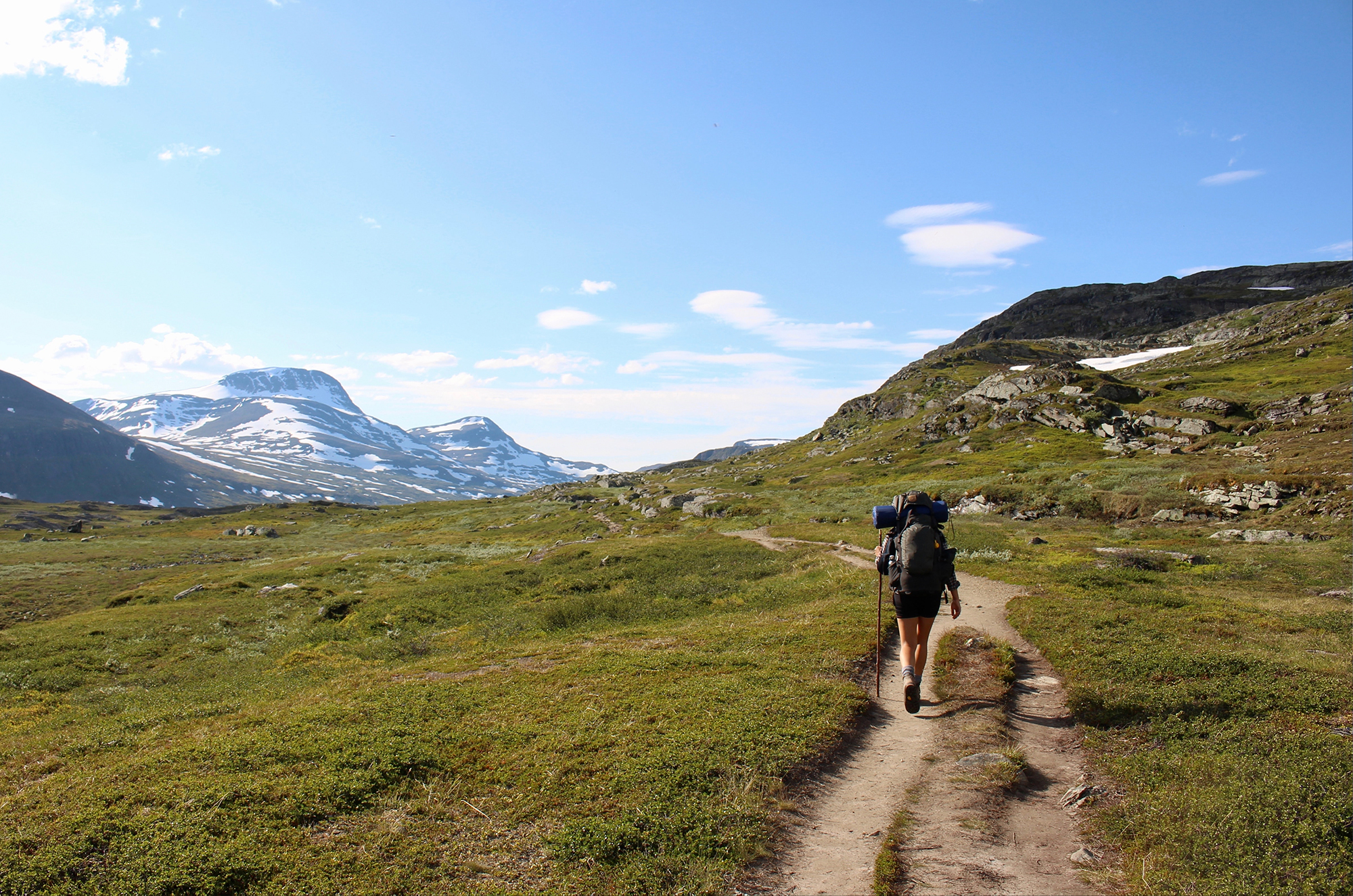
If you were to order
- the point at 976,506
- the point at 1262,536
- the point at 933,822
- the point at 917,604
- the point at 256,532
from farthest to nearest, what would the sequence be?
the point at 256,532, the point at 976,506, the point at 1262,536, the point at 917,604, the point at 933,822

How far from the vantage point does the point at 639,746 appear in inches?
449

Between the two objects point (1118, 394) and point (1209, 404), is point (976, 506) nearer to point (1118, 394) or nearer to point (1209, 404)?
point (1209, 404)

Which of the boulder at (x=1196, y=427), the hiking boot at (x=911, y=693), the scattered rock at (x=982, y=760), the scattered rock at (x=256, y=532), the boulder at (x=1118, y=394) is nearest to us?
the scattered rock at (x=982, y=760)

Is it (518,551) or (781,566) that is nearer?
(781,566)

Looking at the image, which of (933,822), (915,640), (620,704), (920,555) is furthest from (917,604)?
(620,704)

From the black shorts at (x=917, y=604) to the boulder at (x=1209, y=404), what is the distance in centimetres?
10127

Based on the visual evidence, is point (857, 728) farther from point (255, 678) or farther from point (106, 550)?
point (106, 550)

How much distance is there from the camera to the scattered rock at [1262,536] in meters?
34.0

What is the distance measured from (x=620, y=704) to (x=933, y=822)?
6.99m

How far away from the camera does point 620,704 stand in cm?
1387

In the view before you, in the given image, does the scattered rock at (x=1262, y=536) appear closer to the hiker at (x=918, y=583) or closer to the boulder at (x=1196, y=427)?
the hiker at (x=918, y=583)

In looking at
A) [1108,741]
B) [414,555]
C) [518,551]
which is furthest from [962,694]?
[414,555]

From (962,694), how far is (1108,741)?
10.3ft

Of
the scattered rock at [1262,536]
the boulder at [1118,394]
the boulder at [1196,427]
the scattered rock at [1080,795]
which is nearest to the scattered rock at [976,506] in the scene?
the scattered rock at [1262,536]
